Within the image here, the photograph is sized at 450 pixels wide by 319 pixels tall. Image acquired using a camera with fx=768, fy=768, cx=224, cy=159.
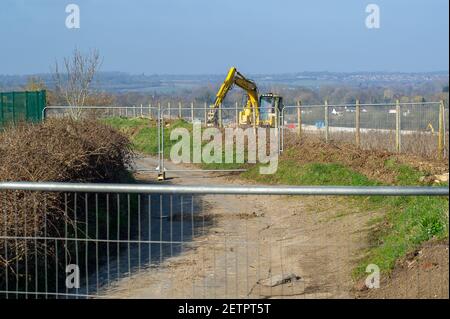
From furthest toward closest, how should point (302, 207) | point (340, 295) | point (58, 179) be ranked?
point (58, 179) → point (302, 207) → point (340, 295)

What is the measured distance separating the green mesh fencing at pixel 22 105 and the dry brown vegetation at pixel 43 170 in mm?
7420

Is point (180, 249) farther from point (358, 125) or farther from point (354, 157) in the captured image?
point (358, 125)

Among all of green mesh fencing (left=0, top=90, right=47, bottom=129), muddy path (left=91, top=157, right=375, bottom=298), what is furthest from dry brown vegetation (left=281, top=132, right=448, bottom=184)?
green mesh fencing (left=0, top=90, right=47, bottom=129)

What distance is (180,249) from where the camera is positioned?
9578 millimetres

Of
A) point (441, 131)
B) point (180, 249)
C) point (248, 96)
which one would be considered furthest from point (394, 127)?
point (180, 249)

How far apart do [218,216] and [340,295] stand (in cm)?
338

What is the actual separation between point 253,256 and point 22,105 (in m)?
20.5

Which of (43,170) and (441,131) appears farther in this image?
(441,131)

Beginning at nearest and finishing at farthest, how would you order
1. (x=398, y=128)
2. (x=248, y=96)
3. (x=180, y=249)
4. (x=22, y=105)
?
(x=180, y=249) < (x=398, y=128) < (x=22, y=105) < (x=248, y=96)

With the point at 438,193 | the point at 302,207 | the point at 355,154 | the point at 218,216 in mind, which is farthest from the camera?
the point at 355,154

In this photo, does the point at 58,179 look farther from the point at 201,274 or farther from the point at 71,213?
the point at 201,274

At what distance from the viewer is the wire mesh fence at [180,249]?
655 cm
